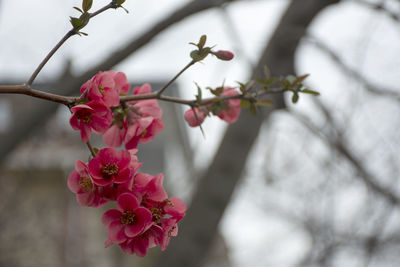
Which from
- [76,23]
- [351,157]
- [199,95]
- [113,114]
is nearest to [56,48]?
[76,23]

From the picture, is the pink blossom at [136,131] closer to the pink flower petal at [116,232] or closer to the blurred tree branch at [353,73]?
the pink flower petal at [116,232]

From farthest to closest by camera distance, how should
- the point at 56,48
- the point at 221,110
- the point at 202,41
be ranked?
the point at 221,110, the point at 202,41, the point at 56,48

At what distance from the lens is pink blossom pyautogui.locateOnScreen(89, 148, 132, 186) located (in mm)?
685

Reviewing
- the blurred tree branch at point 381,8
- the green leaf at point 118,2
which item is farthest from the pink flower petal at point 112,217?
the blurred tree branch at point 381,8

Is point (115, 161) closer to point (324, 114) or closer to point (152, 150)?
point (324, 114)

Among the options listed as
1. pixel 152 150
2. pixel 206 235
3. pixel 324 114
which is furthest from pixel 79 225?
pixel 324 114

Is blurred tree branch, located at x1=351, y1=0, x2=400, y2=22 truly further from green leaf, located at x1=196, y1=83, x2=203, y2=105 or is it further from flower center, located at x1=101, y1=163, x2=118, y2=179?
flower center, located at x1=101, y1=163, x2=118, y2=179

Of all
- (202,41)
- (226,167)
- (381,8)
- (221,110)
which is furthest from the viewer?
(226,167)

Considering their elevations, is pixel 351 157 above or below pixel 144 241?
below

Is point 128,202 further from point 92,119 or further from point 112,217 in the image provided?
point 92,119

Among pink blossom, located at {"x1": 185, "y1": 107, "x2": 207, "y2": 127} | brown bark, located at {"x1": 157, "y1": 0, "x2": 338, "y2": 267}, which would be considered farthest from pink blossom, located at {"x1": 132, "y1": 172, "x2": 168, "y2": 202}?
brown bark, located at {"x1": 157, "y1": 0, "x2": 338, "y2": 267}

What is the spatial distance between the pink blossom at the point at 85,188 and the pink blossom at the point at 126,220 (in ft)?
0.11

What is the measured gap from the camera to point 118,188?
71 centimetres

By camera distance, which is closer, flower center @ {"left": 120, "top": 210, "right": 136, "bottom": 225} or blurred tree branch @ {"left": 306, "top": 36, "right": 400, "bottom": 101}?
flower center @ {"left": 120, "top": 210, "right": 136, "bottom": 225}
